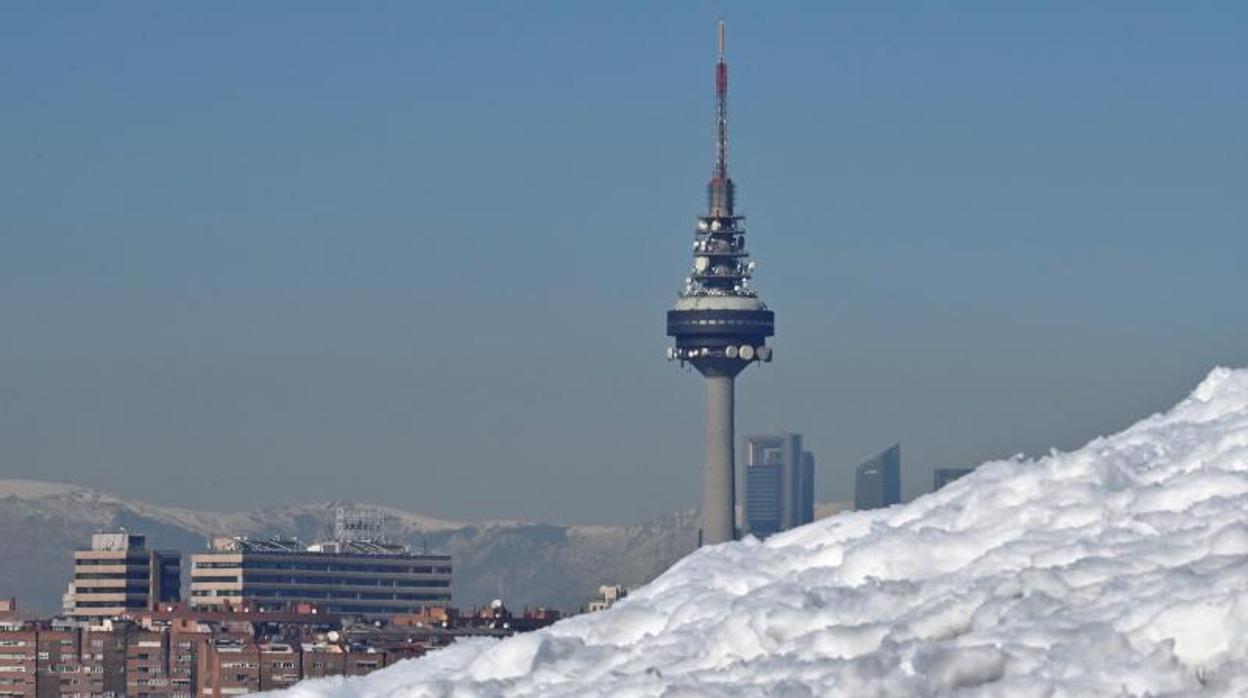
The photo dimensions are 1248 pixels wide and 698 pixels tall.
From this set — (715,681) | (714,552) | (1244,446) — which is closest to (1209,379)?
(1244,446)

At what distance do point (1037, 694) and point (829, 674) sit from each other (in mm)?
1097

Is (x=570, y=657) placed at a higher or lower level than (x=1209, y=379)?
lower

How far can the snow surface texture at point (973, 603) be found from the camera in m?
17.5

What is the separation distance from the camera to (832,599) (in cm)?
1880

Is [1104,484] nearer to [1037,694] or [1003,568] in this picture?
[1003,568]

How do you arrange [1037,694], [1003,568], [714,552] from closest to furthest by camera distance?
[1037,694] < [1003,568] < [714,552]

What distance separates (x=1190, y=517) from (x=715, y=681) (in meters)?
2.61

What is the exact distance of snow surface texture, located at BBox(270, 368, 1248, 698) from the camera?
57.5 feet

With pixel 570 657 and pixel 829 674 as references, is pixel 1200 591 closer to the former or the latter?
pixel 829 674

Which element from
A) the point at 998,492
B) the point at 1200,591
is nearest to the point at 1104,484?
the point at 998,492

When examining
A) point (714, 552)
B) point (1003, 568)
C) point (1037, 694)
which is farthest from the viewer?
point (714, 552)

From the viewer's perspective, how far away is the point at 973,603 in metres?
18.3

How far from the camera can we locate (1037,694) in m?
17.2

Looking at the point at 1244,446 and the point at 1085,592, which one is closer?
the point at 1085,592
